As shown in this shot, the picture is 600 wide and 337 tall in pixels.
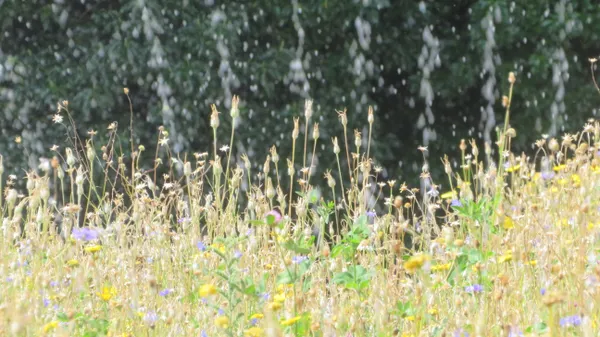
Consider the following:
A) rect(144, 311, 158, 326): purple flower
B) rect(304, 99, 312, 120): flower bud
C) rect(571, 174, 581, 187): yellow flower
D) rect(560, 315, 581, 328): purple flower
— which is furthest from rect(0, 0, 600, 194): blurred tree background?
rect(560, 315, 581, 328): purple flower

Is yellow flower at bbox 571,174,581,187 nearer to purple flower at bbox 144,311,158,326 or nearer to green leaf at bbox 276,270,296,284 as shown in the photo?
green leaf at bbox 276,270,296,284

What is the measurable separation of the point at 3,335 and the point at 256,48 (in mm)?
4781

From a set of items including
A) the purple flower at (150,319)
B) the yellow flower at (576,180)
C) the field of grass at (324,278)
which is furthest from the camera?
the yellow flower at (576,180)

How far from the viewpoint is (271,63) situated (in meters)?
6.42

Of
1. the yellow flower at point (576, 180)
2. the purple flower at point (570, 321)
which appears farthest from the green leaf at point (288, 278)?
the yellow flower at point (576, 180)

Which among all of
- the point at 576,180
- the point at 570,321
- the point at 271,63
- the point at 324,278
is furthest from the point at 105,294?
the point at 271,63

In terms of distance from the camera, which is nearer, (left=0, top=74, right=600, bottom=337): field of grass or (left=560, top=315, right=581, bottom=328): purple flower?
(left=560, top=315, right=581, bottom=328): purple flower

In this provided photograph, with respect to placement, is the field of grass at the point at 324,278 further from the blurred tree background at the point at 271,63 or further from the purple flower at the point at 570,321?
the blurred tree background at the point at 271,63

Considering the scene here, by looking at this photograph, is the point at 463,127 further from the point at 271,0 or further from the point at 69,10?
the point at 69,10

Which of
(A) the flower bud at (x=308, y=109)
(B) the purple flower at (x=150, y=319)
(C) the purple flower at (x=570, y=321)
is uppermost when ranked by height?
(A) the flower bud at (x=308, y=109)

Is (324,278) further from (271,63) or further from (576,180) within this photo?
(271,63)

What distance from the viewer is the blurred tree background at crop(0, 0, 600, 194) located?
6.39m

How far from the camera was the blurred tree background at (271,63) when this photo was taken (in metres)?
6.39

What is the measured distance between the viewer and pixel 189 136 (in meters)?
6.57
